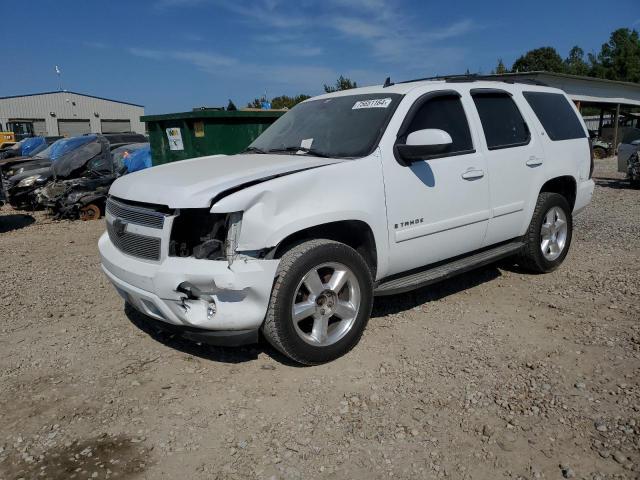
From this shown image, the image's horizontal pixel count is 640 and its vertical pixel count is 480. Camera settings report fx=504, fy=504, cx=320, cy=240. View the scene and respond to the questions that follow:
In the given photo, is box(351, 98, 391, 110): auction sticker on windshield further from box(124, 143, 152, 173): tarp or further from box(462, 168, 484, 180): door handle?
box(124, 143, 152, 173): tarp

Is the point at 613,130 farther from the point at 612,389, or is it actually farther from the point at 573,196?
the point at 612,389

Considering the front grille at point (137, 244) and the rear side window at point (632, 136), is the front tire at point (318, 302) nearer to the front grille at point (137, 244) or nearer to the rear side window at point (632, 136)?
the front grille at point (137, 244)

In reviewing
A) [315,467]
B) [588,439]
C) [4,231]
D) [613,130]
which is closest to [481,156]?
[588,439]

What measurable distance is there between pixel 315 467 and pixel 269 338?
3.06 ft

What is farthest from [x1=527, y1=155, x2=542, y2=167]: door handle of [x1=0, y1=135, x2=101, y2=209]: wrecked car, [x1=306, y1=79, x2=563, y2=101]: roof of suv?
[x1=0, y1=135, x2=101, y2=209]: wrecked car

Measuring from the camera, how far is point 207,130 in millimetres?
7434

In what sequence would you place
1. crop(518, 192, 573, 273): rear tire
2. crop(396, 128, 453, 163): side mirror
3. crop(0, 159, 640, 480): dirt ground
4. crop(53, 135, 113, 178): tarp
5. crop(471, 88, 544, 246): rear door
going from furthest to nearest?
crop(53, 135, 113, 178): tarp
crop(518, 192, 573, 273): rear tire
crop(471, 88, 544, 246): rear door
crop(396, 128, 453, 163): side mirror
crop(0, 159, 640, 480): dirt ground

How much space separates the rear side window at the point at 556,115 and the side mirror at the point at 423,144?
193cm

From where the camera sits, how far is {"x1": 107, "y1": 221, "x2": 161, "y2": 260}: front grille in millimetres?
3145

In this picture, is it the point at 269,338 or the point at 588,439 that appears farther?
the point at 269,338

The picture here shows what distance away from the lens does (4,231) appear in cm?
915

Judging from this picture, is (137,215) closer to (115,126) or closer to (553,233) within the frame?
(553,233)

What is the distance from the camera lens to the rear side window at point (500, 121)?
4.40m

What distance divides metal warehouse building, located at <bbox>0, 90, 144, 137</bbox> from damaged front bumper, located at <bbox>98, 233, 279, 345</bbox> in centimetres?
5076
